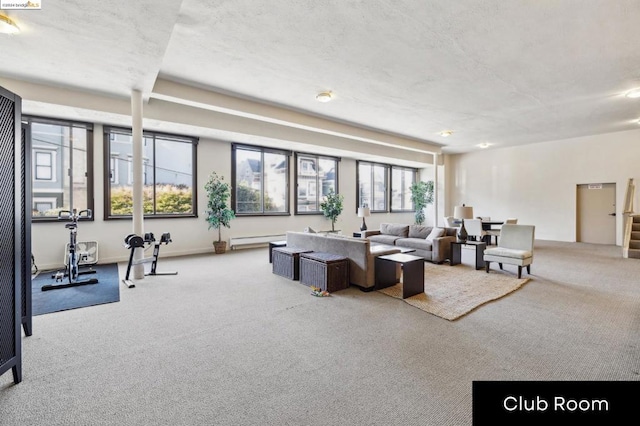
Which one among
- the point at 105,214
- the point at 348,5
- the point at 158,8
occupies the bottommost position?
the point at 105,214

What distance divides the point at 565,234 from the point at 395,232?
252 inches

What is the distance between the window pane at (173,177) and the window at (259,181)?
1.12 m

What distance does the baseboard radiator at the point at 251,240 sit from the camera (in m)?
7.86

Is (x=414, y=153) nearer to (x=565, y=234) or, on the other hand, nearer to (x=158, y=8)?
(x=565, y=234)

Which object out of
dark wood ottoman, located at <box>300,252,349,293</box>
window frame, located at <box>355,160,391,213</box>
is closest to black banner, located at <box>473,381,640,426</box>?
dark wood ottoman, located at <box>300,252,349,293</box>

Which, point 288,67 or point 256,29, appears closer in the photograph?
point 256,29

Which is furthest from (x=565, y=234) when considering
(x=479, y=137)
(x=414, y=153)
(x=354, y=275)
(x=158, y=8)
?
(x=158, y=8)

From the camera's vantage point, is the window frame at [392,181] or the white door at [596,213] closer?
the white door at [596,213]

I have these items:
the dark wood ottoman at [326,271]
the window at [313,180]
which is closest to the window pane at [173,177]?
the window at [313,180]

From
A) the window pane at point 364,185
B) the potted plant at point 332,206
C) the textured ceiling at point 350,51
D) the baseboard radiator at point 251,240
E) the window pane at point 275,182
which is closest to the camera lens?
the textured ceiling at point 350,51

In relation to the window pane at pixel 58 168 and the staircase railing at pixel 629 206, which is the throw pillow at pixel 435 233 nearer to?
the staircase railing at pixel 629 206

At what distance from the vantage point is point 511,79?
486 centimetres

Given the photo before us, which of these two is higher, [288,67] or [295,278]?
[288,67]

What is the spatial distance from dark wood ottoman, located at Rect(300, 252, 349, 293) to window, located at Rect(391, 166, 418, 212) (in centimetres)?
817
